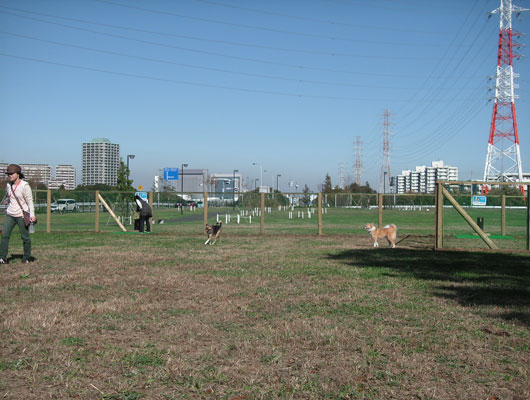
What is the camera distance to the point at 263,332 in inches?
205

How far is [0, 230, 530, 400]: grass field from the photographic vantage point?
148 inches

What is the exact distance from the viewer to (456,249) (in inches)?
561

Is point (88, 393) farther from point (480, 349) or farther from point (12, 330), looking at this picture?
point (480, 349)

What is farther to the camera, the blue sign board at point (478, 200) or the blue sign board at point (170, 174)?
the blue sign board at point (170, 174)

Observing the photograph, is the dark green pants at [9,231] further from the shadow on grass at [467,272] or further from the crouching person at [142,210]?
the crouching person at [142,210]

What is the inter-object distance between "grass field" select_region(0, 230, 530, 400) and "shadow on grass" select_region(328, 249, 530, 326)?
0.05 meters

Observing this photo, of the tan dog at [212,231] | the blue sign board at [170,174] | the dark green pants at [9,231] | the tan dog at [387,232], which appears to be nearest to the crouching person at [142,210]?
the tan dog at [212,231]

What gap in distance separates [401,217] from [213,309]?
21527 mm

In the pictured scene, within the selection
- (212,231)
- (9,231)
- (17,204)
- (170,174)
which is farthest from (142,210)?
(170,174)

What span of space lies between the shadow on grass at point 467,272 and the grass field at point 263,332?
5 cm

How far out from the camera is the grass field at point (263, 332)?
3766 mm

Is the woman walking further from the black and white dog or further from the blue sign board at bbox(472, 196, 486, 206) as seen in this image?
the blue sign board at bbox(472, 196, 486, 206)

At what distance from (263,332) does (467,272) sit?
5976mm

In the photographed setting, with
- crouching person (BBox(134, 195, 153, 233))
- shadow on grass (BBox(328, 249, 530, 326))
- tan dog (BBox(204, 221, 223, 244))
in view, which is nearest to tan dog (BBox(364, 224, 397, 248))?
shadow on grass (BBox(328, 249, 530, 326))
